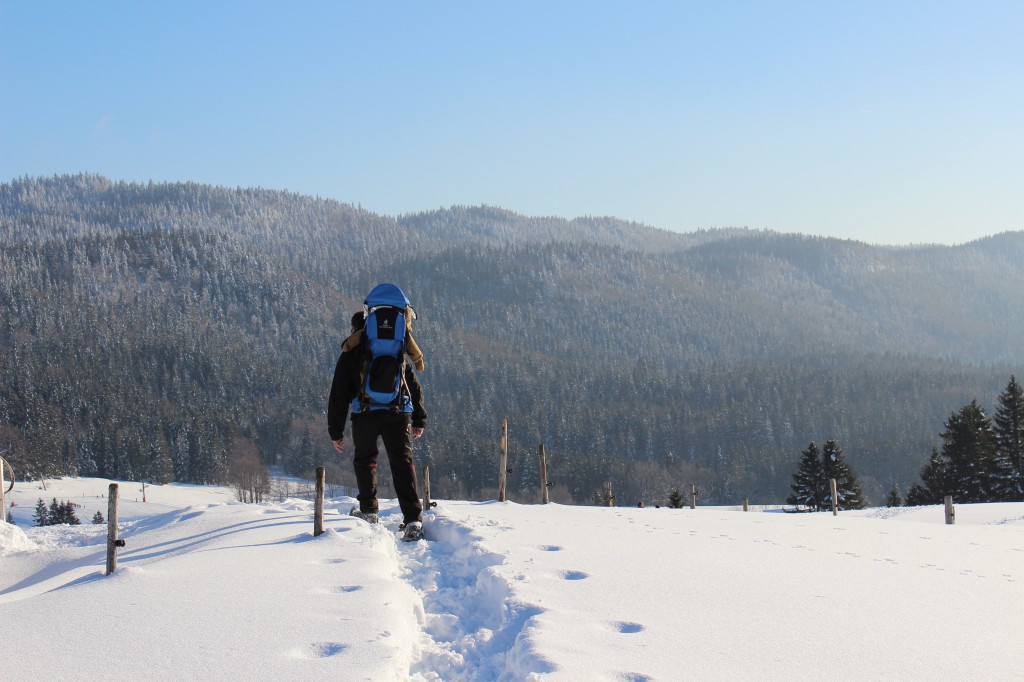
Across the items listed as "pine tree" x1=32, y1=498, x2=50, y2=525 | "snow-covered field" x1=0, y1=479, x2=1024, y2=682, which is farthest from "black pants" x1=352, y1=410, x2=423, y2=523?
"pine tree" x1=32, y1=498, x2=50, y2=525

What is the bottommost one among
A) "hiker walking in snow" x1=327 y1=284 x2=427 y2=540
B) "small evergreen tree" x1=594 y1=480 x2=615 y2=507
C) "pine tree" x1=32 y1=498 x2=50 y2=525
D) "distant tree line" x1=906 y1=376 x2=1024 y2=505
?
"pine tree" x1=32 y1=498 x2=50 y2=525

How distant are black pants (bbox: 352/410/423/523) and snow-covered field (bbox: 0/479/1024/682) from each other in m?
0.45

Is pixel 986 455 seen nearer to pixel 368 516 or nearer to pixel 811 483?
pixel 811 483

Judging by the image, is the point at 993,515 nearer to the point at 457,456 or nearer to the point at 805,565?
the point at 805,565

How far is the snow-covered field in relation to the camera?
4406mm

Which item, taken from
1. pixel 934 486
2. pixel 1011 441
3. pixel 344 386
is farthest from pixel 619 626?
pixel 934 486

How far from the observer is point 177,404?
149 meters

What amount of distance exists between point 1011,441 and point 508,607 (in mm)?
51173

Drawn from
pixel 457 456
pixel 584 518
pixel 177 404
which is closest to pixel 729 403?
pixel 457 456

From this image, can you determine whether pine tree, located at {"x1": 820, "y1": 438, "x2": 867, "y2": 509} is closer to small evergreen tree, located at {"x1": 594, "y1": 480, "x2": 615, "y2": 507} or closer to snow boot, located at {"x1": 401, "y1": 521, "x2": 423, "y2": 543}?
small evergreen tree, located at {"x1": 594, "y1": 480, "x2": 615, "y2": 507}

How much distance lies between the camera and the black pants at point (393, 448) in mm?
8367

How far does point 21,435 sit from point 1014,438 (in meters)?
118

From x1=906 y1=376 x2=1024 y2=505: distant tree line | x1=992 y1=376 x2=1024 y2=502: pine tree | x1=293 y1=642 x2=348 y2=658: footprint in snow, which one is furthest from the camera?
x1=906 y1=376 x2=1024 y2=505: distant tree line

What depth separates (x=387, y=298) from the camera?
830cm
